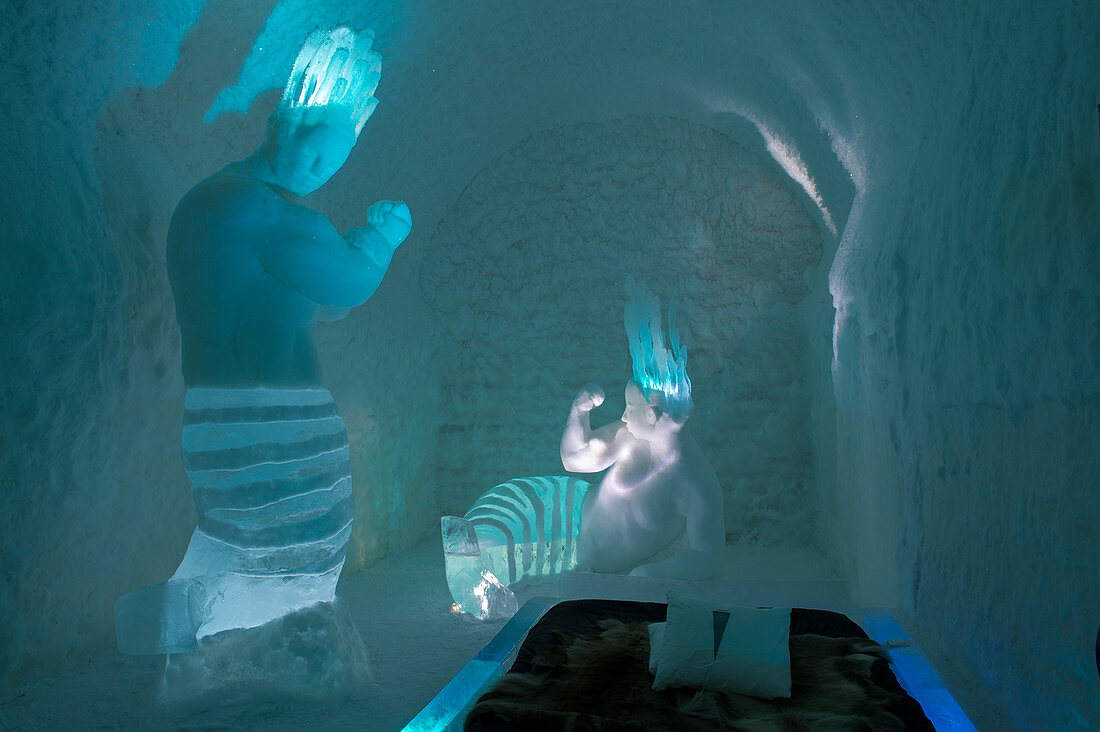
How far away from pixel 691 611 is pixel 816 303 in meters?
2.91

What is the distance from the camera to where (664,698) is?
6.48 feet

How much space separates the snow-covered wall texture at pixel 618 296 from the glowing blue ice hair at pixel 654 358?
1.15 meters

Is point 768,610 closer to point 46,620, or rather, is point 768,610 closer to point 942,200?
point 942,200

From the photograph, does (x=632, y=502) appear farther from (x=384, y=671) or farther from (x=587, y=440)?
(x=384, y=671)

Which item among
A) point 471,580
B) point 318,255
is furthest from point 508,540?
point 318,255

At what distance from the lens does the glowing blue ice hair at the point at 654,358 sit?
3.63 m

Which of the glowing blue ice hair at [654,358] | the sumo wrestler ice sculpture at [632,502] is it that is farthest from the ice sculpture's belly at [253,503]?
the glowing blue ice hair at [654,358]

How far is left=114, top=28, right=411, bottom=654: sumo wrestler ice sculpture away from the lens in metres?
2.11

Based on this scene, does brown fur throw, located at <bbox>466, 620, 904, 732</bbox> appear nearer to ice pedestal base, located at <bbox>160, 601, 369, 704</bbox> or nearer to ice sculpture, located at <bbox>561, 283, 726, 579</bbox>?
ice pedestal base, located at <bbox>160, 601, 369, 704</bbox>

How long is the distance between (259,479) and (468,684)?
86 centimetres

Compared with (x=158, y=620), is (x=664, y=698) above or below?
below

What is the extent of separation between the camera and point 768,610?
2.23 m

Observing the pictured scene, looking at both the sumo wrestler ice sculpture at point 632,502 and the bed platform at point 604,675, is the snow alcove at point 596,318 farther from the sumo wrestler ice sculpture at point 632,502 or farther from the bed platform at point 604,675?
the sumo wrestler ice sculpture at point 632,502

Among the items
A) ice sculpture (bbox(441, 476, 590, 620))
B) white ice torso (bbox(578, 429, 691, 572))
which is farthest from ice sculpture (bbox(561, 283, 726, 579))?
ice sculpture (bbox(441, 476, 590, 620))
